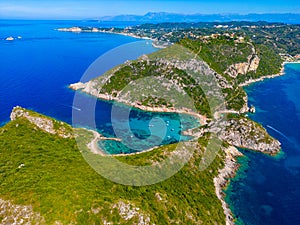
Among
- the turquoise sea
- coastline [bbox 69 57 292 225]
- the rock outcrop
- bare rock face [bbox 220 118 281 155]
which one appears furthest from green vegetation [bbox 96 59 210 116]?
the rock outcrop

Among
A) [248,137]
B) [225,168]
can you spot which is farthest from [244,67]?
[225,168]

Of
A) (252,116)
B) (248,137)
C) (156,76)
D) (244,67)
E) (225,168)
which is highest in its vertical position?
(156,76)

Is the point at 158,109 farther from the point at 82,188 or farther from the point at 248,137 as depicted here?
the point at 82,188

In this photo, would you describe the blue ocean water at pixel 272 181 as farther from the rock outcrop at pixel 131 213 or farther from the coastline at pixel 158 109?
the coastline at pixel 158 109

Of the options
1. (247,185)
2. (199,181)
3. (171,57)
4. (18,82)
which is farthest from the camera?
(18,82)

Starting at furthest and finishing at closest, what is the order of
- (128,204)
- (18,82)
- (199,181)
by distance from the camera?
(18,82) < (199,181) < (128,204)

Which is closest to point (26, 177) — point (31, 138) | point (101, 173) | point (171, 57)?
point (101, 173)

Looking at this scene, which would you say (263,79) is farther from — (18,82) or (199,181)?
(18,82)
